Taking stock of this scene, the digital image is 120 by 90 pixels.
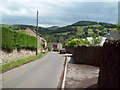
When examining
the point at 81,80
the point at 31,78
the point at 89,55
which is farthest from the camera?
the point at 89,55

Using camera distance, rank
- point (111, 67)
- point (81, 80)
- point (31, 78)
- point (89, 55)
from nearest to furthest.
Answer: point (111, 67) < point (81, 80) < point (31, 78) < point (89, 55)

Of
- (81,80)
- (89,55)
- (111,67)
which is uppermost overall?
(111,67)

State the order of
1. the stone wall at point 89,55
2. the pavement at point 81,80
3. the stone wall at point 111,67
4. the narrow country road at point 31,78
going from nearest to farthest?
1. the stone wall at point 111,67
2. the narrow country road at point 31,78
3. the pavement at point 81,80
4. the stone wall at point 89,55

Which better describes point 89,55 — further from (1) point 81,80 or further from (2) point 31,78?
(2) point 31,78

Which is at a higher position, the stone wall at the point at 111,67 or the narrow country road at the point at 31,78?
the stone wall at the point at 111,67

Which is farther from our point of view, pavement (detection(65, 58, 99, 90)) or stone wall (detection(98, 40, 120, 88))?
pavement (detection(65, 58, 99, 90))

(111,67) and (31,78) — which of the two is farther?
(31,78)

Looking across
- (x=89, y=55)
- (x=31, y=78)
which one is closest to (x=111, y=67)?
(x=31, y=78)

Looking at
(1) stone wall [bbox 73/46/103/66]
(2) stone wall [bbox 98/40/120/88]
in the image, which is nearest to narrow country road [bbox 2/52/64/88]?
(2) stone wall [bbox 98/40/120/88]

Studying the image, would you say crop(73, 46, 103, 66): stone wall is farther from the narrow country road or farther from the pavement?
the narrow country road

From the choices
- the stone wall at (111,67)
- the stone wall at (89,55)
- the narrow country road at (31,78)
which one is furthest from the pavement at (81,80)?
the stone wall at (89,55)

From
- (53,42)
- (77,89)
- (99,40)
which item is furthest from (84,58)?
(53,42)

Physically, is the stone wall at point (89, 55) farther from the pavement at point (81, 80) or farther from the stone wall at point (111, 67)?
the stone wall at point (111, 67)

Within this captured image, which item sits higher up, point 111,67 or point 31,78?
point 111,67
